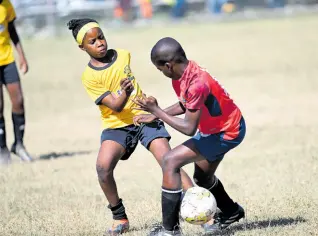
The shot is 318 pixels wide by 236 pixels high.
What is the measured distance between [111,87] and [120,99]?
1.10ft

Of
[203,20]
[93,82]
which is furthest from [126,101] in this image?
[203,20]

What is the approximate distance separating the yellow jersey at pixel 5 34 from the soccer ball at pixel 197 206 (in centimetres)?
525

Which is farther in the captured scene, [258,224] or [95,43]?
[95,43]

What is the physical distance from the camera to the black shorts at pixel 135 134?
6.98 m

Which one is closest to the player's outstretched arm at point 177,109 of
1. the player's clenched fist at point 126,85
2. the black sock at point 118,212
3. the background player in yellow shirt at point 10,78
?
the player's clenched fist at point 126,85

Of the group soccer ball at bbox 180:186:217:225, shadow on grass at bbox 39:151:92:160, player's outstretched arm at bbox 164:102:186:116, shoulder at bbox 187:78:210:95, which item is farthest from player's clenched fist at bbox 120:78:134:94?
shadow on grass at bbox 39:151:92:160

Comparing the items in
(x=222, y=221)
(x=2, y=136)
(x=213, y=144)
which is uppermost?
(x=213, y=144)

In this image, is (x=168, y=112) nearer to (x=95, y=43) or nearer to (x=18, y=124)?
(x=95, y=43)

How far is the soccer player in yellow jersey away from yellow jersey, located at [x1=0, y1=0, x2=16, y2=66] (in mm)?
3833

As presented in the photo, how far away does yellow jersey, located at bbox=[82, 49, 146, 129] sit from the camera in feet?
23.2

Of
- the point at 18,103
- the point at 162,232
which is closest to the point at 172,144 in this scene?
the point at 18,103

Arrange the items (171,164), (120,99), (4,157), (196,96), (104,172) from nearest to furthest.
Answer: (196,96) → (171,164) → (120,99) → (104,172) → (4,157)

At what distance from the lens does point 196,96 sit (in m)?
6.06

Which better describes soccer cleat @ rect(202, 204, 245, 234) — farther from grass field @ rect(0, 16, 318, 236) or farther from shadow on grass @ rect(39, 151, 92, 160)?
shadow on grass @ rect(39, 151, 92, 160)
